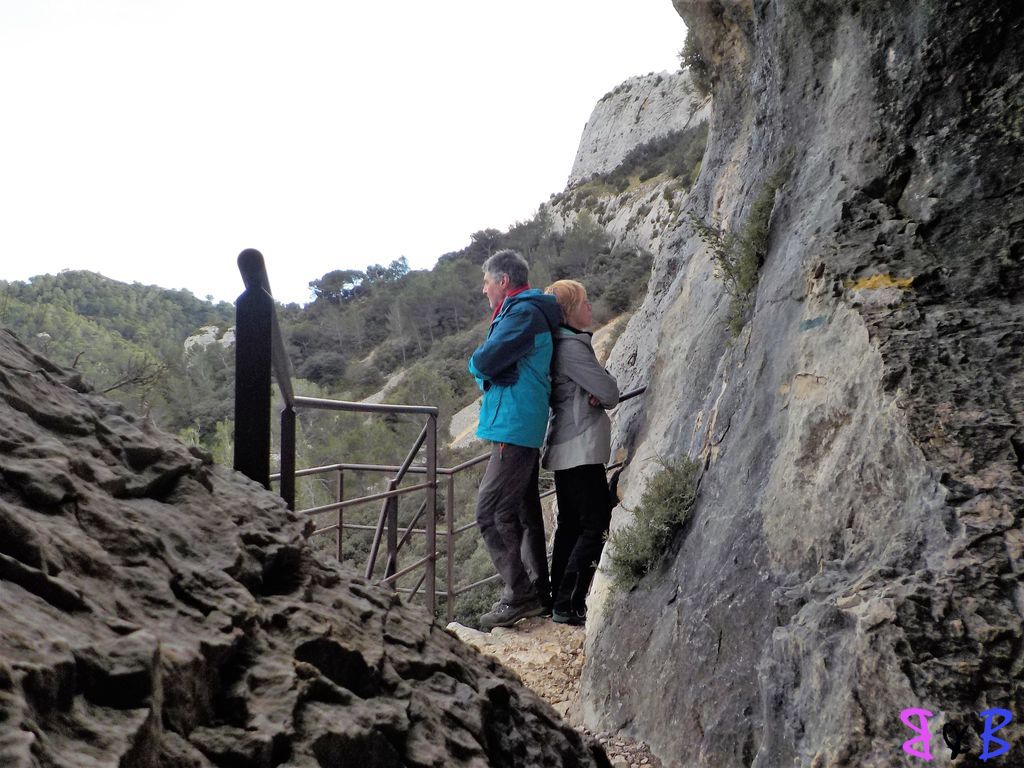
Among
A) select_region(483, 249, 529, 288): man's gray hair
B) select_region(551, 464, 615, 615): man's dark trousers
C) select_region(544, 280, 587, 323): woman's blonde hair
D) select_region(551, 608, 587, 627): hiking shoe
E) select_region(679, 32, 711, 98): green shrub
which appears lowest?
select_region(551, 608, 587, 627): hiking shoe

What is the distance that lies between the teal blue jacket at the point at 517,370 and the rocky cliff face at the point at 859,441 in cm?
65

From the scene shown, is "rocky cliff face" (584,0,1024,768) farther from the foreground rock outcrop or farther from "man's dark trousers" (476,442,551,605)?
the foreground rock outcrop

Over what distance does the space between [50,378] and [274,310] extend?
0.67 m

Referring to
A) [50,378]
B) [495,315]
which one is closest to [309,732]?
[50,378]

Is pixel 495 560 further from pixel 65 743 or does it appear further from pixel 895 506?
pixel 65 743

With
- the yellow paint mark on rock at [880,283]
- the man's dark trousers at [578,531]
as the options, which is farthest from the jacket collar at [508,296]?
the yellow paint mark on rock at [880,283]

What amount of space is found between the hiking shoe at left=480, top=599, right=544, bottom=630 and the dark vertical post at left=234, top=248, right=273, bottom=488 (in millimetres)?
2673

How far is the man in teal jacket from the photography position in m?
3.87

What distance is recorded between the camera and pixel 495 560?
420 centimetres

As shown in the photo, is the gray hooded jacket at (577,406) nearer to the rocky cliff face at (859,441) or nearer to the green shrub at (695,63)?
the rocky cliff face at (859,441)

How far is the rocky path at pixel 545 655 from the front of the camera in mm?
3611

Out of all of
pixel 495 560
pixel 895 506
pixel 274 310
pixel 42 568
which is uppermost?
pixel 274 310

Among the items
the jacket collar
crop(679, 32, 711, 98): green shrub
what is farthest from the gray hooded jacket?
crop(679, 32, 711, 98): green shrub

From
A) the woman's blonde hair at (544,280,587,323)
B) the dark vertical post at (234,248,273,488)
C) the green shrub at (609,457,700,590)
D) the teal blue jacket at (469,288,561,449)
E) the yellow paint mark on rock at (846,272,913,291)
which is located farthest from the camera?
the woman's blonde hair at (544,280,587,323)
